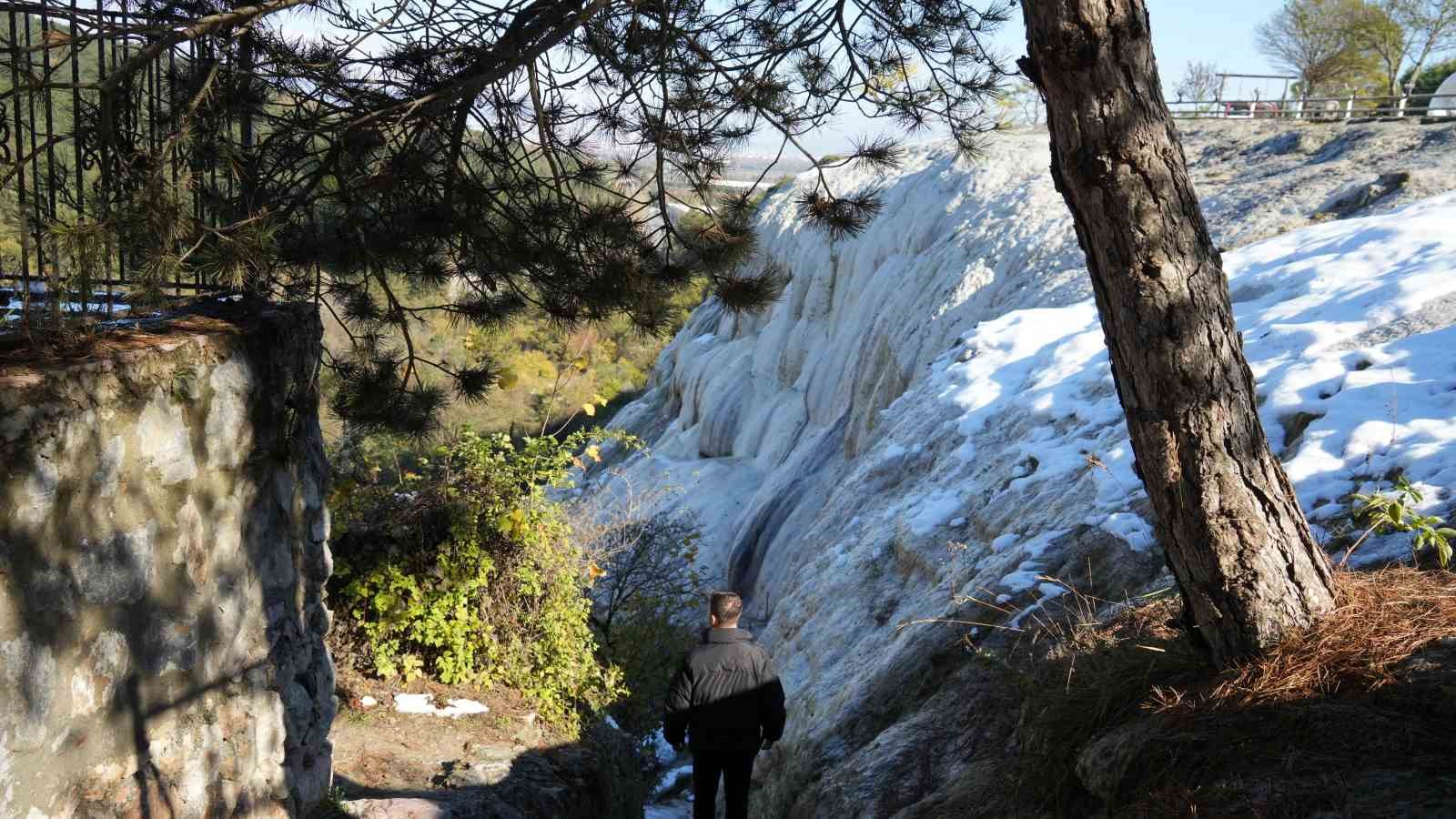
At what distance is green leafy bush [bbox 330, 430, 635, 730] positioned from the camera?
6.80 metres

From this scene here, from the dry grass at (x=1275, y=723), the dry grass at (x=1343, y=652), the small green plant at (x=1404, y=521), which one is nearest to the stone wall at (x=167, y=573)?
the dry grass at (x=1275, y=723)

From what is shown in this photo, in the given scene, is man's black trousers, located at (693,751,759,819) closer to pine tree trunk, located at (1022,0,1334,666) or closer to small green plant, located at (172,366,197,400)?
pine tree trunk, located at (1022,0,1334,666)

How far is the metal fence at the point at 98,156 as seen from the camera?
3.46 meters

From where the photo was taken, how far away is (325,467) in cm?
460

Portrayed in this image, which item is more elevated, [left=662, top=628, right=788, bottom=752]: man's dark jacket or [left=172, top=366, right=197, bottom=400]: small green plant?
[left=172, top=366, right=197, bottom=400]: small green plant

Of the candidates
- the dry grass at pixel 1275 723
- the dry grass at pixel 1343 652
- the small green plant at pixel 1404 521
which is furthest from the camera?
the small green plant at pixel 1404 521

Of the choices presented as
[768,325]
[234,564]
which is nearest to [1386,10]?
[768,325]

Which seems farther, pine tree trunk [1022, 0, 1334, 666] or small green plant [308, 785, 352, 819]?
small green plant [308, 785, 352, 819]

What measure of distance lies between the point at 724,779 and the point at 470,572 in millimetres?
2550

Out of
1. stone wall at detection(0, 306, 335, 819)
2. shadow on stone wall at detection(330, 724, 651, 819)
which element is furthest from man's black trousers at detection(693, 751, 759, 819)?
stone wall at detection(0, 306, 335, 819)

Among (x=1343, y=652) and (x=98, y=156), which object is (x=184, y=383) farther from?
(x=1343, y=652)

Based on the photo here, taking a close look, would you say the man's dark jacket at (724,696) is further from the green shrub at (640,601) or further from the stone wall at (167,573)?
the green shrub at (640,601)

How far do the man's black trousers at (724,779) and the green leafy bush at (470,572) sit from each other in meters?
2.32

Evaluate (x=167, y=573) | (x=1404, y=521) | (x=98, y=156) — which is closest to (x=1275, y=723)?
(x=1404, y=521)
